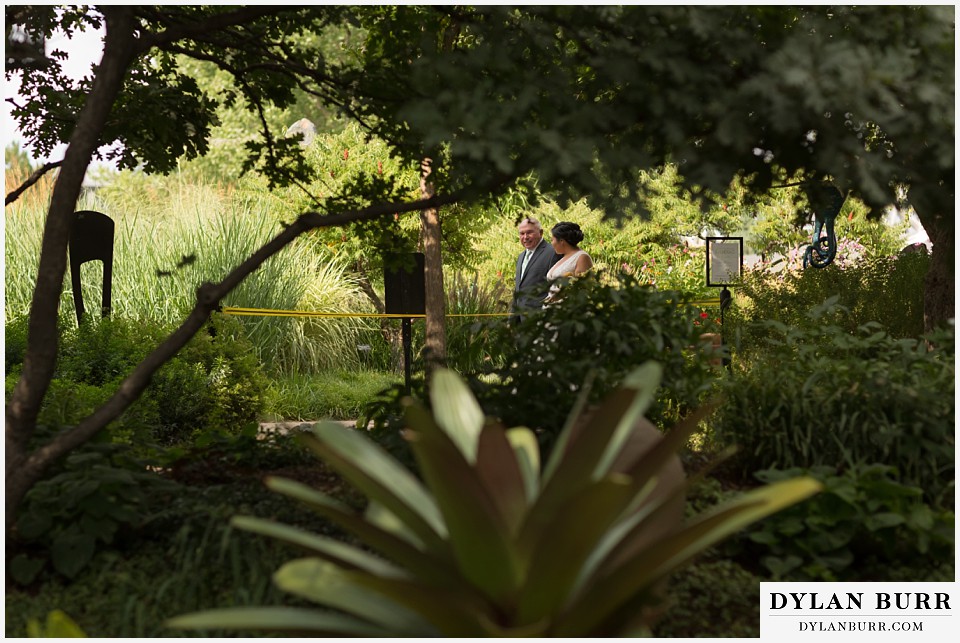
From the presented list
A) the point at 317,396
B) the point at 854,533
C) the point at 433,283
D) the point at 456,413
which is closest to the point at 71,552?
the point at 456,413

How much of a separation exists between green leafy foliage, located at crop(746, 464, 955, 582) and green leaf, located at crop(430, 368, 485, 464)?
139 centimetres

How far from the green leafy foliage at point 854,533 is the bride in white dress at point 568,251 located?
10.3 feet

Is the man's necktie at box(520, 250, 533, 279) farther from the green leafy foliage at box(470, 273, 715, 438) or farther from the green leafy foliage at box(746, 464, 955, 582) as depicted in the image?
the green leafy foliage at box(746, 464, 955, 582)

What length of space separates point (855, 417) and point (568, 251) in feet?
10.6

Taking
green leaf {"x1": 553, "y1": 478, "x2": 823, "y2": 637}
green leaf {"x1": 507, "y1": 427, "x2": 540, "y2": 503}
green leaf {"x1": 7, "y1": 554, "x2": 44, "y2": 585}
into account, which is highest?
green leaf {"x1": 507, "y1": 427, "x2": 540, "y2": 503}

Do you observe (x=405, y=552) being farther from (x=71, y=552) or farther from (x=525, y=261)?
(x=525, y=261)

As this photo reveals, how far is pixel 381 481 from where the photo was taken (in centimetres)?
210

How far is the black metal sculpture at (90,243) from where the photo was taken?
7.29m

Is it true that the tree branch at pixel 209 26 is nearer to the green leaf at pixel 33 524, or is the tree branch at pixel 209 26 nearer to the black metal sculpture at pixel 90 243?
the green leaf at pixel 33 524

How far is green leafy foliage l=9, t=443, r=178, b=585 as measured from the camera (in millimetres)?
3084

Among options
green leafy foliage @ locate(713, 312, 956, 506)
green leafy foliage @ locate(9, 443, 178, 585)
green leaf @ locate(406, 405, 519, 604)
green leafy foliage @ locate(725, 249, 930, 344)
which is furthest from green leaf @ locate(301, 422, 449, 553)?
green leafy foliage @ locate(725, 249, 930, 344)

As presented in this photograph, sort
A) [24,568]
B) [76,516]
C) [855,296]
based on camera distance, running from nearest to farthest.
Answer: [24,568], [76,516], [855,296]

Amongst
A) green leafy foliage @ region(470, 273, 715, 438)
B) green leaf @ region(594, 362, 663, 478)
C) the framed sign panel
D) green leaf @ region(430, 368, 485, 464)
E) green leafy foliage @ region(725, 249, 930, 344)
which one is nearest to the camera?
green leaf @ region(594, 362, 663, 478)

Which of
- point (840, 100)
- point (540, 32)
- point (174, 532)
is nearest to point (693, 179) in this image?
point (840, 100)
